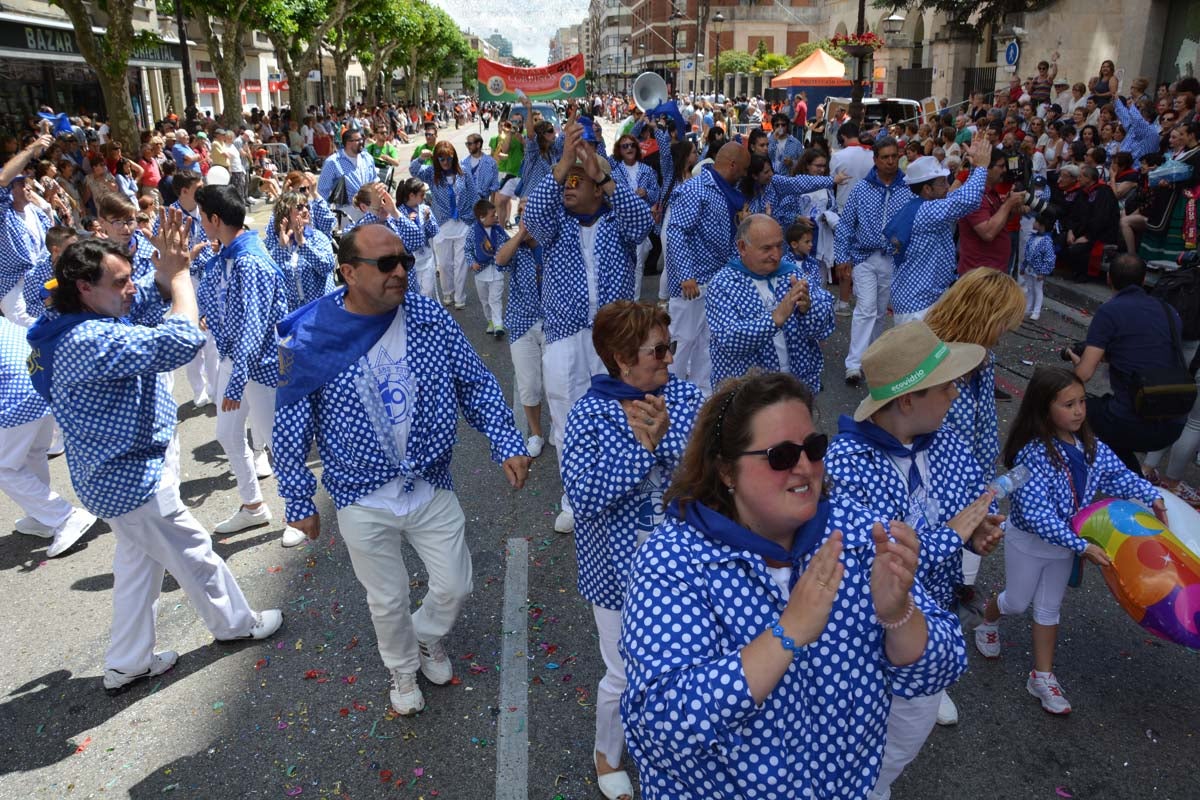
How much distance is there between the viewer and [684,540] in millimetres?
1931

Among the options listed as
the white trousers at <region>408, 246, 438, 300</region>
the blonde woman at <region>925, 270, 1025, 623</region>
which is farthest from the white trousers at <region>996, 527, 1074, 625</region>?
the white trousers at <region>408, 246, 438, 300</region>

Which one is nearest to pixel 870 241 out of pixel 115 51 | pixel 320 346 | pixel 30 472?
pixel 320 346

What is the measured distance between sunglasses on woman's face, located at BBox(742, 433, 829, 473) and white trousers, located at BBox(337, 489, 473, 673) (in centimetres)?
200

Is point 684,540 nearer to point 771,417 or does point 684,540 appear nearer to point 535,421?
point 771,417

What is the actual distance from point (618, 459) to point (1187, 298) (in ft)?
15.4

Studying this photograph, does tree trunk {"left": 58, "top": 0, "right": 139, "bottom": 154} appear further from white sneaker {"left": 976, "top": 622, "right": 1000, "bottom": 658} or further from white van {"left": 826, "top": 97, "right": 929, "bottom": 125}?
white sneaker {"left": 976, "top": 622, "right": 1000, "bottom": 658}

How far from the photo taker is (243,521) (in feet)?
18.6

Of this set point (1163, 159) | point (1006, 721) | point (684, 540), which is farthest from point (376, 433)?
point (1163, 159)

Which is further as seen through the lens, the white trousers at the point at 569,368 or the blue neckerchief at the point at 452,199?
the blue neckerchief at the point at 452,199

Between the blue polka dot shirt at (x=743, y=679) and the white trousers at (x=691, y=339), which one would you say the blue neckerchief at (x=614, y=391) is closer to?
the blue polka dot shirt at (x=743, y=679)

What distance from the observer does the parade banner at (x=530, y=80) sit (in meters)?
9.20

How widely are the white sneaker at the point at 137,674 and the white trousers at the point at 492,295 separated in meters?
5.90

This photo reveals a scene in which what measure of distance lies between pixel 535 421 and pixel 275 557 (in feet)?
6.99

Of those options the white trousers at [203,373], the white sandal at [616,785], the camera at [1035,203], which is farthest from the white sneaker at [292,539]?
the camera at [1035,203]
